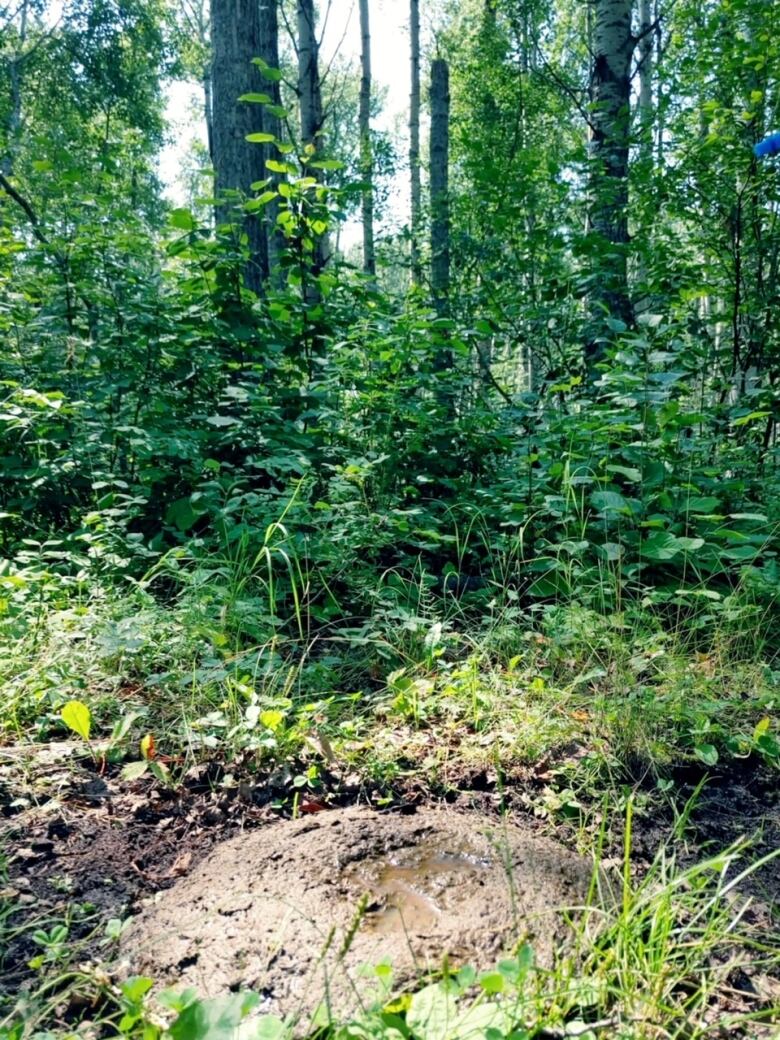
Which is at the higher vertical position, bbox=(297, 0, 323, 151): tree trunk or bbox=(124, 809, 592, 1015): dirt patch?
bbox=(297, 0, 323, 151): tree trunk

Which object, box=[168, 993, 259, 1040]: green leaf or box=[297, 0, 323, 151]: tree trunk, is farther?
box=[297, 0, 323, 151]: tree trunk

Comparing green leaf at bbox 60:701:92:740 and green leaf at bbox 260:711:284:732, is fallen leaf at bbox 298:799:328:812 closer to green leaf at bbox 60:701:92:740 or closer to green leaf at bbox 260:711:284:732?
green leaf at bbox 260:711:284:732

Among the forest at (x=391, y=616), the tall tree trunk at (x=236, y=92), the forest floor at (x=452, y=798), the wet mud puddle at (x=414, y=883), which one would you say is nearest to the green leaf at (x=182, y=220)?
the forest at (x=391, y=616)

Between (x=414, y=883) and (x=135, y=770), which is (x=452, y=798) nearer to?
(x=414, y=883)

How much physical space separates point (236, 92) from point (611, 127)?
8.81ft

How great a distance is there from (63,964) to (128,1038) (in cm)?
28

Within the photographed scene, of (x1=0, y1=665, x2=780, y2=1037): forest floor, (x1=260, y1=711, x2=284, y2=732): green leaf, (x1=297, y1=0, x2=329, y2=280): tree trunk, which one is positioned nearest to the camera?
(x1=0, y1=665, x2=780, y2=1037): forest floor

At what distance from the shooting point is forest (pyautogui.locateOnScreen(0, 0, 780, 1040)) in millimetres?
1281

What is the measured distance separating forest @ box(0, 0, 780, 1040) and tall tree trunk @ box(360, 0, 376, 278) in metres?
6.42

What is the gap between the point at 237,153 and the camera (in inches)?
197

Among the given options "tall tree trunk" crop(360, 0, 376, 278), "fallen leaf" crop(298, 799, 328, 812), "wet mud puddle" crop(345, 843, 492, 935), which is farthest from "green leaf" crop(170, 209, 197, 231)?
"tall tree trunk" crop(360, 0, 376, 278)

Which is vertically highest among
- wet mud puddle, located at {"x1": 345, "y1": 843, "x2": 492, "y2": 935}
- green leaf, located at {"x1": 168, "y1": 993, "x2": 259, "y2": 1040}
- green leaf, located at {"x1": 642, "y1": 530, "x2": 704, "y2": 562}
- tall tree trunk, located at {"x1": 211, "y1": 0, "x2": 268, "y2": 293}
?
tall tree trunk, located at {"x1": 211, "y1": 0, "x2": 268, "y2": 293}

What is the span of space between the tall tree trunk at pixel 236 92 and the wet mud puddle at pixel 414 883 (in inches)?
168

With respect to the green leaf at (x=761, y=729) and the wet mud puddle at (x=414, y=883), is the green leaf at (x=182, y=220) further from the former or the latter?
the green leaf at (x=761, y=729)
